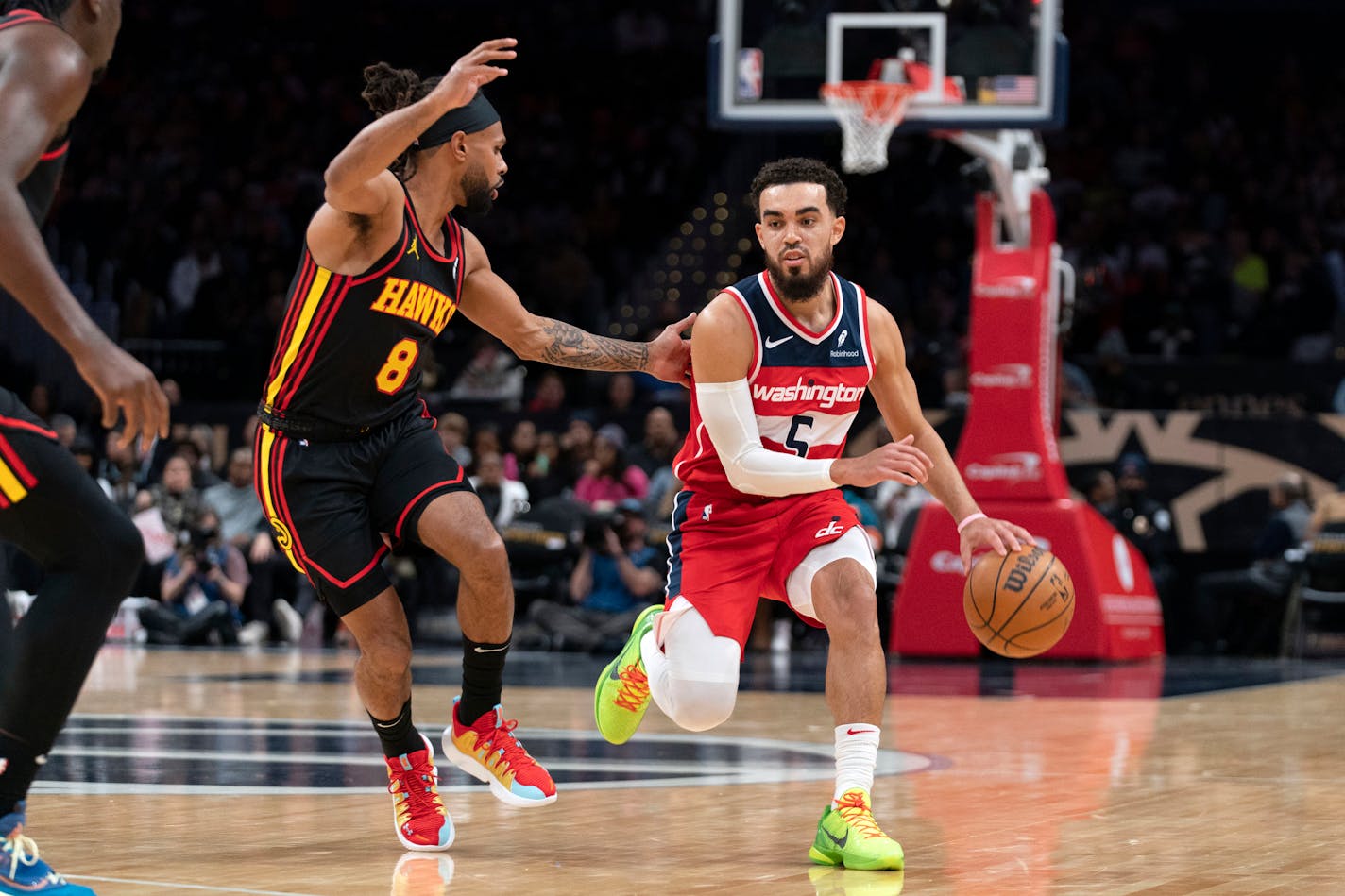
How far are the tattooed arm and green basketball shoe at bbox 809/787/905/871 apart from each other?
1413 millimetres

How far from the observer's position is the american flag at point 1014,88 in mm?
12094

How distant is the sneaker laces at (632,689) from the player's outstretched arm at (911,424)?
1073 millimetres

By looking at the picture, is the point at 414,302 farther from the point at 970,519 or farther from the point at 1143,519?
the point at 1143,519

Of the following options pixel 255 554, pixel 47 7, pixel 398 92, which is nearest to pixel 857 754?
pixel 398 92

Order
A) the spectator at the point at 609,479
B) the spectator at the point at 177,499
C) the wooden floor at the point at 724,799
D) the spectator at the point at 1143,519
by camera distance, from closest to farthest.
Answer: the wooden floor at the point at 724,799, the spectator at the point at 1143,519, the spectator at the point at 609,479, the spectator at the point at 177,499

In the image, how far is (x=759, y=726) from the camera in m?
8.76

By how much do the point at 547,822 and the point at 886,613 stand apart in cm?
919

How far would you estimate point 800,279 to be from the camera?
5.44 meters

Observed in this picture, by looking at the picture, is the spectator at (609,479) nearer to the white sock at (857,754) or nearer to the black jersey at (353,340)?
the black jersey at (353,340)

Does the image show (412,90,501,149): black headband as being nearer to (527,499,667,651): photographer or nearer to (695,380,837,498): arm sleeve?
(695,380,837,498): arm sleeve

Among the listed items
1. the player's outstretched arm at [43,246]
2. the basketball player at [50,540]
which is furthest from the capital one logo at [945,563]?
the player's outstretched arm at [43,246]

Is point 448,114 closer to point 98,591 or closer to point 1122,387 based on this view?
point 98,591

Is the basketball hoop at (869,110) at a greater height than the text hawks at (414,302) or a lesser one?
greater

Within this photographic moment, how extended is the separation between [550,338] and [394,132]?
1.27 metres
